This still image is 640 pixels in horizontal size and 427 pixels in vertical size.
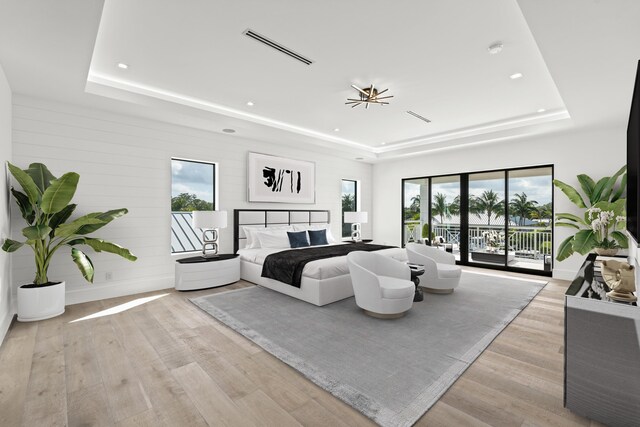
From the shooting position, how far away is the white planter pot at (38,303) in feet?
11.0

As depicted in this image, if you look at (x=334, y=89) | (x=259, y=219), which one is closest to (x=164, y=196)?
(x=259, y=219)

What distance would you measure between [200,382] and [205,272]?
106 inches

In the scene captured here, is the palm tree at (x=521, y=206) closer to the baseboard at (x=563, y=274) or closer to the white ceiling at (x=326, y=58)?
the baseboard at (x=563, y=274)

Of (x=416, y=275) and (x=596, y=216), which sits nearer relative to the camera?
(x=416, y=275)

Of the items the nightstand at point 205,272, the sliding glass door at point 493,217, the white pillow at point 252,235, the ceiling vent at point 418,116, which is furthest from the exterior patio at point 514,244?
the nightstand at point 205,272

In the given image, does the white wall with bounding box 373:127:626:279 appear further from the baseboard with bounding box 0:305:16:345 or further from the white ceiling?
the baseboard with bounding box 0:305:16:345

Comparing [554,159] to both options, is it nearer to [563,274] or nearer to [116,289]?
Answer: [563,274]

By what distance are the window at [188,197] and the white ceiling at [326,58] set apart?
35.8 inches

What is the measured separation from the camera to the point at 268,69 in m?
3.52

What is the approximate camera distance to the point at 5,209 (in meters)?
3.37

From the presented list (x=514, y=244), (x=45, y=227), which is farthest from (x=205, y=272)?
(x=514, y=244)

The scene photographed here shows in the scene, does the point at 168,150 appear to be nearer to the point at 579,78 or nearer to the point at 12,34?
the point at 12,34

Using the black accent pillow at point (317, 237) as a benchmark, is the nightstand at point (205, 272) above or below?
below

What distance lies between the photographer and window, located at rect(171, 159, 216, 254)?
5.27 meters
